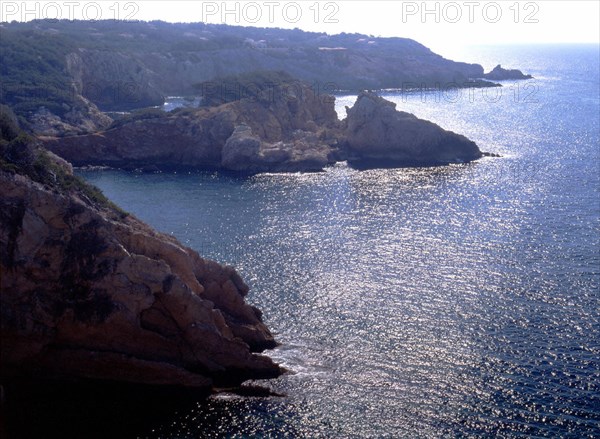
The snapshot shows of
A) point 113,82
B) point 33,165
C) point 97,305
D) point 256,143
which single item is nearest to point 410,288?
point 97,305

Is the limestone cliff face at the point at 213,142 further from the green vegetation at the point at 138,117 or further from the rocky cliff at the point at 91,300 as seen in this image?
the rocky cliff at the point at 91,300

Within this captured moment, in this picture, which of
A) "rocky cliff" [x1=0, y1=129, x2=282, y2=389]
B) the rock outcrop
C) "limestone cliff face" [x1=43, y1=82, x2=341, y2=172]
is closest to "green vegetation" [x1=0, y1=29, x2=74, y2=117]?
"limestone cliff face" [x1=43, y1=82, x2=341, y2=172]

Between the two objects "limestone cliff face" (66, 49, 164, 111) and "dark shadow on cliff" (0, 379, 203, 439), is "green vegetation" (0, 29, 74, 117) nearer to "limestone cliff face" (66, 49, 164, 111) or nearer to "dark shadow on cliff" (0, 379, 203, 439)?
"limestone cliff face" (66, 49, 164, 111)

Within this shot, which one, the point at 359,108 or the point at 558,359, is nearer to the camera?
the point at 558,359

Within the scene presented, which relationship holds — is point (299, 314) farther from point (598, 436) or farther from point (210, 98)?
point (210, 98)

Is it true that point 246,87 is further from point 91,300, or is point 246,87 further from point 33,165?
point 91,300

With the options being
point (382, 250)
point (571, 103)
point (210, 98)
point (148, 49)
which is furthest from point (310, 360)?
point (148, 49)
